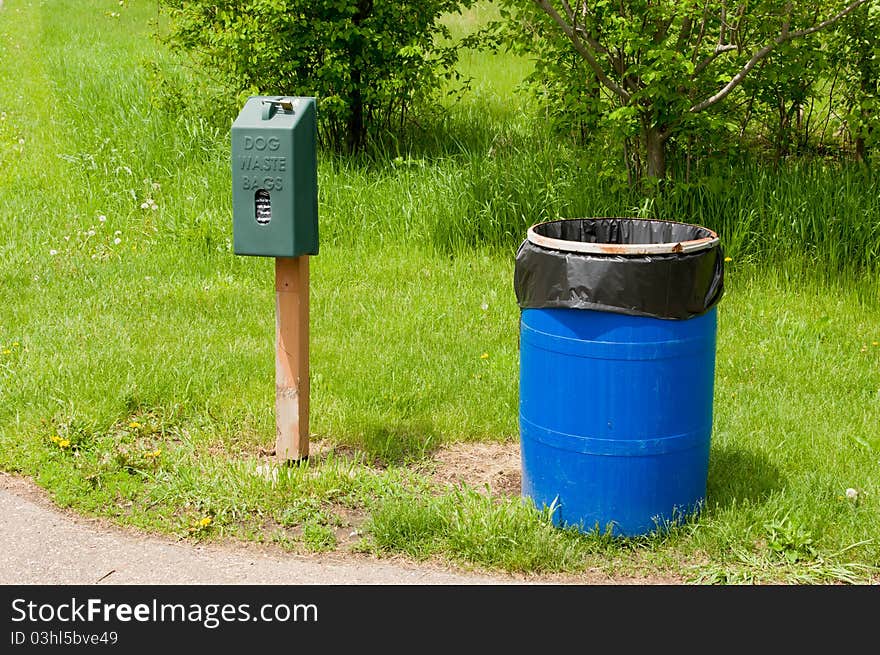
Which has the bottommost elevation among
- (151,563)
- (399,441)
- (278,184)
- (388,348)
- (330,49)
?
(151,563)

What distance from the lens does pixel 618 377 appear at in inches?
160

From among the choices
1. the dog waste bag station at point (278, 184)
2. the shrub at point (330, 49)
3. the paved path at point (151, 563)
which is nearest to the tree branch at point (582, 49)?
the shrub at point (330, 49)

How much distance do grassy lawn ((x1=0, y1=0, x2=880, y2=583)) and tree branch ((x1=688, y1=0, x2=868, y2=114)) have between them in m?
0.65

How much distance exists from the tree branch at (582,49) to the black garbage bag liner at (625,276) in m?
3.27

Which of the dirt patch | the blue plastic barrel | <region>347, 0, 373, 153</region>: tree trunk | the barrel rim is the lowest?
the dirt patch

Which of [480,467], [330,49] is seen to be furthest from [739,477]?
[330,49]

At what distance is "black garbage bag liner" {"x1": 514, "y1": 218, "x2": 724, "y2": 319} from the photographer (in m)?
4.02

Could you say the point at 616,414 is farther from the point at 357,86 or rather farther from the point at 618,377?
the point at 357,86

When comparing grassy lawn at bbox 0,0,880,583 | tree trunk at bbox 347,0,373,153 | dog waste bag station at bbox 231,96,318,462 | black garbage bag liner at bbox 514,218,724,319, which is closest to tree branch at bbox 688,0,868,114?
grassy lawn at bbox 0,0,880,583

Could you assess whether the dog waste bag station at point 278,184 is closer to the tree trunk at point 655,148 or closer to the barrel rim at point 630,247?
the barrel rim at point 630,247

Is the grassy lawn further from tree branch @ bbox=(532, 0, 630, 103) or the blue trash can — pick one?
tree branch @ bbox=(532, 0, 630, 103)

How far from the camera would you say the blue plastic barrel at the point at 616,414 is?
407 cm

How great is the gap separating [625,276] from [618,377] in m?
0.36

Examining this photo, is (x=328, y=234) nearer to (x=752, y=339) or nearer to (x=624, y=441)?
(x=752, y=339)
